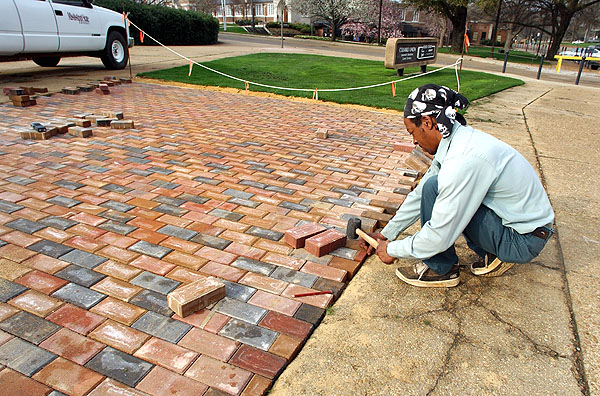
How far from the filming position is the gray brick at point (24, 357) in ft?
5.99

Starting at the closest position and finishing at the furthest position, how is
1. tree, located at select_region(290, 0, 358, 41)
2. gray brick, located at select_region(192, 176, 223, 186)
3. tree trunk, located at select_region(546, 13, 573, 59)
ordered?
gray brick, located at select_region(192, 176, 223, 186) → tree trunk, located at select_region(546, 13, 573, 59) → tree, located at select_region(290, 0, 358, 41)

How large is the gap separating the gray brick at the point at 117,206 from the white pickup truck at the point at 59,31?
652cm

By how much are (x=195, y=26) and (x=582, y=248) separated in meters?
25.2

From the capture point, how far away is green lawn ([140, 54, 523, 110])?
363 inches

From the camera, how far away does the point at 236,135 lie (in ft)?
18.7

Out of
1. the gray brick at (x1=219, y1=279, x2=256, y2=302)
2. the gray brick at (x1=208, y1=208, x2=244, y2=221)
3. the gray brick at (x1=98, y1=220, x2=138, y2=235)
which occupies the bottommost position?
the gray brick at (x1=219, y1=279, x2=256, y2=302)

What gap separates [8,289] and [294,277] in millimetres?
1616

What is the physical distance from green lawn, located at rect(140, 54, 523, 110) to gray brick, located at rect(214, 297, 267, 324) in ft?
21.7

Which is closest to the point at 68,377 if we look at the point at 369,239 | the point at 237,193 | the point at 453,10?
the point at 369,239

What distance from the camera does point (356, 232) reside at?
9.53ft

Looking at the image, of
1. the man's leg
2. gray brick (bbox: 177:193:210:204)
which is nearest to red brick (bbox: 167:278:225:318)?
the man's leg

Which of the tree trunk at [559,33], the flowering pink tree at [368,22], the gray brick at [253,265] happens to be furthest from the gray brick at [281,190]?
the flowering pink tree at [368,22]

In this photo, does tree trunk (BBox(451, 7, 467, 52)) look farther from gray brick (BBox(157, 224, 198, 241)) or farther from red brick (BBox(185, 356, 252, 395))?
red brick (BBox(185, 356, 252, 395))

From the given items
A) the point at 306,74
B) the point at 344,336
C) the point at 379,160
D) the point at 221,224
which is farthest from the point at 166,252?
the point at 306,74
